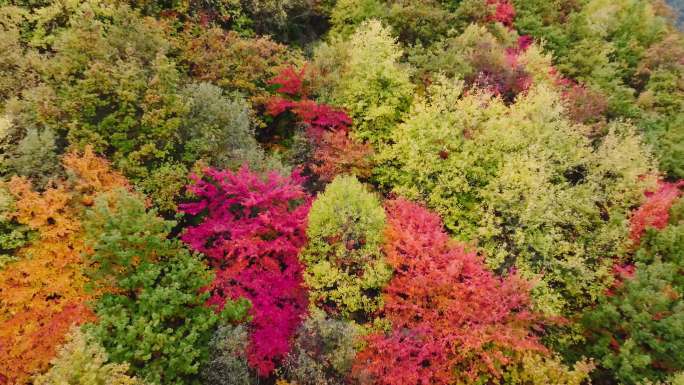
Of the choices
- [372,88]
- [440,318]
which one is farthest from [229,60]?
[440,318]

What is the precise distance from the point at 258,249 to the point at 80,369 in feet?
30.8

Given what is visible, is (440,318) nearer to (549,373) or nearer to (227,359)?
(549,373)

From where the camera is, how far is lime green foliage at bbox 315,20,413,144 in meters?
33.3

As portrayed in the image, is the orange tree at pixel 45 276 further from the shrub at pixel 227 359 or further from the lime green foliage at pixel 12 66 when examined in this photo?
the lime green foliage at pixel 12 66

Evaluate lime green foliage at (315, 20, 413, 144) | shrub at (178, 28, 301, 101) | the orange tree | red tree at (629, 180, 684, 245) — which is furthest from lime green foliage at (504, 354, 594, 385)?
shrub at (178, 28, 301, 101)

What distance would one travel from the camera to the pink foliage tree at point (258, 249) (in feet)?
75.9

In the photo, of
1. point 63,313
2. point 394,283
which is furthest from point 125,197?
point 394,283

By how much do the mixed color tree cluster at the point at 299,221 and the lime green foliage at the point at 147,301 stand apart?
119 mm

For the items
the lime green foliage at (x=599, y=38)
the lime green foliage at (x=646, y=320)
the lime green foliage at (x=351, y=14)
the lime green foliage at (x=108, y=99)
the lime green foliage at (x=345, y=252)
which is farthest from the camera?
the lime green foliage at (x=599, y=38)

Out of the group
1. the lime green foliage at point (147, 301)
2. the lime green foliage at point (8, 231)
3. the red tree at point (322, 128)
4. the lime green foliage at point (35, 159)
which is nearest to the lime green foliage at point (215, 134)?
the red tree at point (322, 128)

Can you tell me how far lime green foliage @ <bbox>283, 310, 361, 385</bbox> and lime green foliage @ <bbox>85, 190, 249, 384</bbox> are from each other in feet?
12.2

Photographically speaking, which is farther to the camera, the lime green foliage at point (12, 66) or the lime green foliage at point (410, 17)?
the lime green foliage at point (410, 17)

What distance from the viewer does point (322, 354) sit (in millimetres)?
19984

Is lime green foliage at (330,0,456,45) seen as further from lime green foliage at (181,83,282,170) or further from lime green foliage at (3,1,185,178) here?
lime green foliage at (3,1,185,178)
